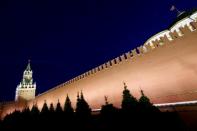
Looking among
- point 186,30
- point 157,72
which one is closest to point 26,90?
point 157,72

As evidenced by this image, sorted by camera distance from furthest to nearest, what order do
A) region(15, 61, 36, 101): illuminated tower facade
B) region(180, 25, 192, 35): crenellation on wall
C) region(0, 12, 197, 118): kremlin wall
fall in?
region(15, 61, 36, 101): illuminated tower facade
region(180, 25, 192, 35): crenellation on wall
region(0, 12, 197, 118): kremlin wall

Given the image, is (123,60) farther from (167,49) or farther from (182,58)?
(182,58)

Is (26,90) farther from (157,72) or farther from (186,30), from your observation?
(186,30)

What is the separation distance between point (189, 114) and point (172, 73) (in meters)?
1.95

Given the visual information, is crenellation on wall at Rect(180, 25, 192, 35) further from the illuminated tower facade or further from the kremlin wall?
the illuminated tower facade

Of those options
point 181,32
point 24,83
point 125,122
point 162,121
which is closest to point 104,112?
point 125,122

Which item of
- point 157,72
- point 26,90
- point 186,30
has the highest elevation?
point 26,90

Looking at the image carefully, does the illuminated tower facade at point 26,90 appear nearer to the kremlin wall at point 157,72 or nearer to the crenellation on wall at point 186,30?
the kremlin wall at point 157,72

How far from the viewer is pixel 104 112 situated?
4.64 meters

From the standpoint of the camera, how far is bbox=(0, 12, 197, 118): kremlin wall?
20.7 ft

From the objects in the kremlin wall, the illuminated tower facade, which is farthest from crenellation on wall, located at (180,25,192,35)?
the illuminated tower facade

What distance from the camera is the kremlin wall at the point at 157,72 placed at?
631 cm

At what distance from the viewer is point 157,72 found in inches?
287

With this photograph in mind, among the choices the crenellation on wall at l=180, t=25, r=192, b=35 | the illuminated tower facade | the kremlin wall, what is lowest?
the kremlin wall
